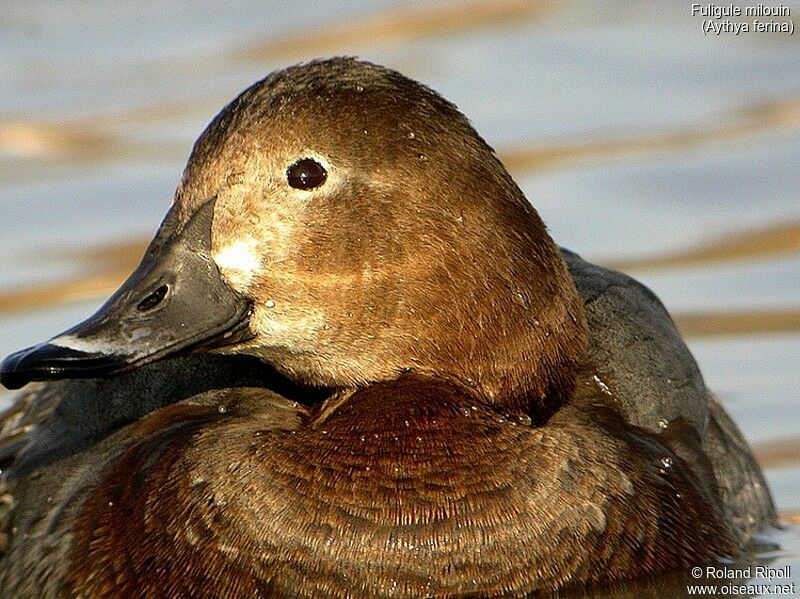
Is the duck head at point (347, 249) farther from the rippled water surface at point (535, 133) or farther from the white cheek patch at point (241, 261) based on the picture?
the rippled water surface at point (535, 133)

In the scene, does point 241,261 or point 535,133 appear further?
point 535,133

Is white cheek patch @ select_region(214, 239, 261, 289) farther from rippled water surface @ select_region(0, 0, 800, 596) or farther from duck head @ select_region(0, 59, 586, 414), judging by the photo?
rippled water surface @ select_region(0, 0, 800, 596)

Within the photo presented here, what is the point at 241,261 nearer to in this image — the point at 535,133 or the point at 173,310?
the point at 173,310

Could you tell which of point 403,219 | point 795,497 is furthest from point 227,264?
point 795,497

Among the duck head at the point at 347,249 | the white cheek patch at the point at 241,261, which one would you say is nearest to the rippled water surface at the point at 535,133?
the duck head at the point at 347,249

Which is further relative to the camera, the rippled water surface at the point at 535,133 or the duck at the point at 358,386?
the rippled water surface at the point at 535,133

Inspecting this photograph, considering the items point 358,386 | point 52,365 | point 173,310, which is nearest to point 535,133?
point 358,386

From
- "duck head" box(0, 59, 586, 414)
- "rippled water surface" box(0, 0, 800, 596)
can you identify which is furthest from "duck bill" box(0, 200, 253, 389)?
"rippled water surface" box(0, 0, 800, 596)

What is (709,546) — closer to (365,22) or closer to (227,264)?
(227,264)
